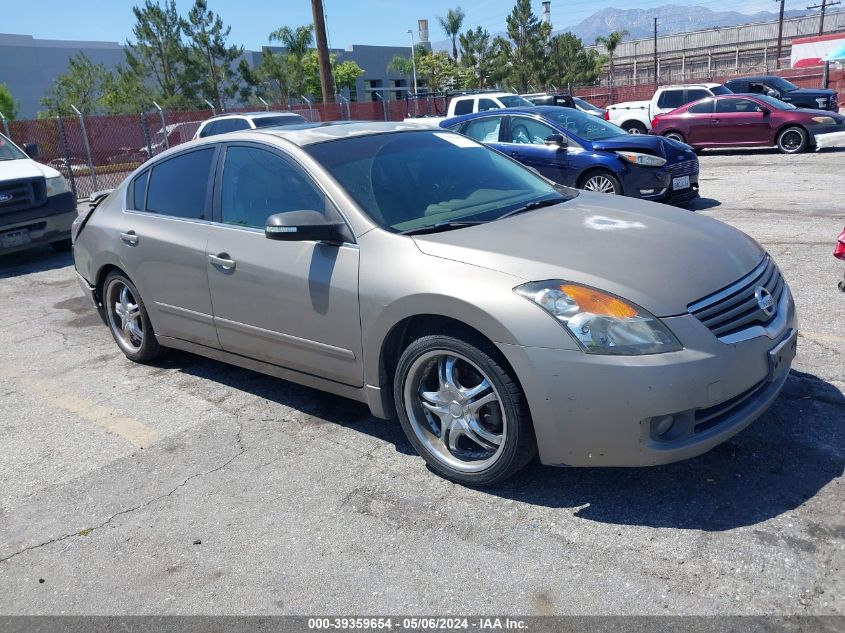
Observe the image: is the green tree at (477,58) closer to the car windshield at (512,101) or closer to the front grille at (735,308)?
the car windshield at (512,101)

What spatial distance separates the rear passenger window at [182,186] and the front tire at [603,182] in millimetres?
6375

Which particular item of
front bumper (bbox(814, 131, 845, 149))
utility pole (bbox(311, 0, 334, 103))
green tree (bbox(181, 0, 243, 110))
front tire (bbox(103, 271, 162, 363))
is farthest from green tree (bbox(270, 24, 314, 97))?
front tire (bbox(103, 271, 162, 363))

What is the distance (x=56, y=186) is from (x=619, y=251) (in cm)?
903

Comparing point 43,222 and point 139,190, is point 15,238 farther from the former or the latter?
point 139,190

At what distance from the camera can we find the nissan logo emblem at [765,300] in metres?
3.34

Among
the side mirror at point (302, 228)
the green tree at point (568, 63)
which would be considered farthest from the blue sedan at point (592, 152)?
the green tree at point (568, 63)

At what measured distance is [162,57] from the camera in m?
35.0

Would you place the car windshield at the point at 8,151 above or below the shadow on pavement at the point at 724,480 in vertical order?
above

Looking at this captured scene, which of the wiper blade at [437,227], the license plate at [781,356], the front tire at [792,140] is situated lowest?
the front tire at [792,140]

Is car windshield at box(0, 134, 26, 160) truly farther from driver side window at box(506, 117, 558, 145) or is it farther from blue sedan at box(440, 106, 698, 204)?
driver side window at box(506, 117, 558, 145)

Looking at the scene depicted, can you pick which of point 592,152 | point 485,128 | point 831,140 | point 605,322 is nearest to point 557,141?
point 592,152

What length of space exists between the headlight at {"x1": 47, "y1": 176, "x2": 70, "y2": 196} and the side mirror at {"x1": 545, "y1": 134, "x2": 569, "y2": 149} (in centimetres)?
664

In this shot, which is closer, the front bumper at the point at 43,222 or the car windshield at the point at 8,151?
the front bumper at the point at 43,222

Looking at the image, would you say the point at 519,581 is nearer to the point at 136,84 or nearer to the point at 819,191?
the point at 819,191
